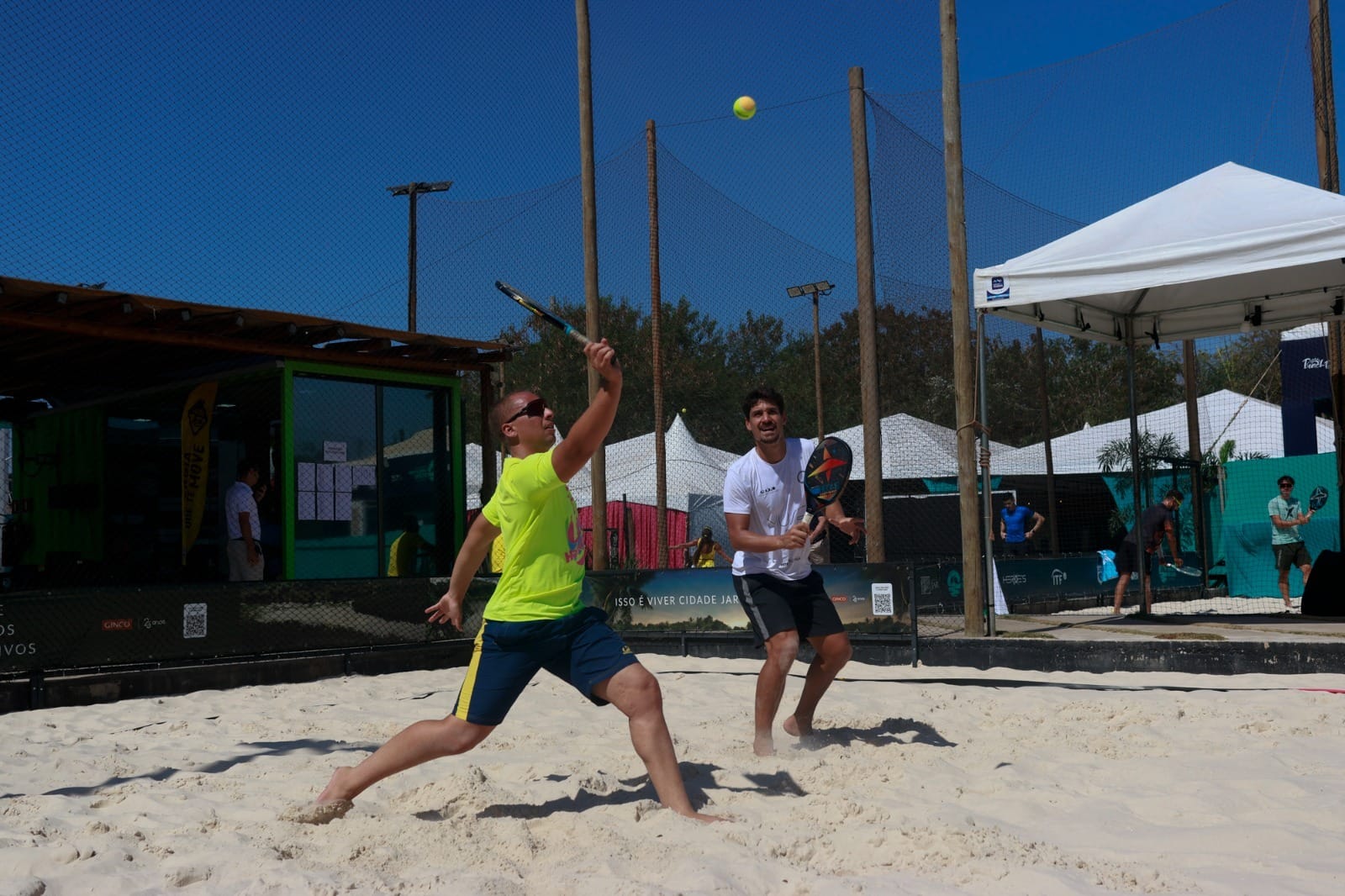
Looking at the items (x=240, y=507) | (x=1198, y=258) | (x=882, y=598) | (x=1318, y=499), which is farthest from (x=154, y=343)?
(x=1318, y=499)

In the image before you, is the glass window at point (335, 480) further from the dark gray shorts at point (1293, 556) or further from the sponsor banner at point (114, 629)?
the dark gray shorts at point (1293, 556)

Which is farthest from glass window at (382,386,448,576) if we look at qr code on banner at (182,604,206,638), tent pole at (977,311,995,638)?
tent pole at (977,311,995,638)

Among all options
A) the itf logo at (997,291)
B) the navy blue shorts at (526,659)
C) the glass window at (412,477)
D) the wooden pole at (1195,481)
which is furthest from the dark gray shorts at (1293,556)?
the navy blue shorts at (526,659)

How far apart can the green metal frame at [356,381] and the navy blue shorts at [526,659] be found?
6.57 metres

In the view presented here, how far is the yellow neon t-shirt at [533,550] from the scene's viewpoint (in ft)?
13.3

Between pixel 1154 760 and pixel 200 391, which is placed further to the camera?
pixel 200 391

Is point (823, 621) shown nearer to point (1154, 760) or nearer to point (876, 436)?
point (1154, 760)

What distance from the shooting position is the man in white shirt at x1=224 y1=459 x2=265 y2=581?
973cm

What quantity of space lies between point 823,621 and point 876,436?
6.36 meters

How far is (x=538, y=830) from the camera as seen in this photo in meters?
3.96

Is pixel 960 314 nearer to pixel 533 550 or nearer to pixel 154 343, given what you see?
pixel 533 550

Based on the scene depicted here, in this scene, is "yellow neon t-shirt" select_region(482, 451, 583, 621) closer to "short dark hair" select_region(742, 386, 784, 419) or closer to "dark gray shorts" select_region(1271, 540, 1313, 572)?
"short dark hair" select_region(742, 386, 784, 419)

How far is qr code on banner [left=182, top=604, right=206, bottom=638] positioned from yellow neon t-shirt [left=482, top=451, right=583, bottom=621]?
466 centimetres

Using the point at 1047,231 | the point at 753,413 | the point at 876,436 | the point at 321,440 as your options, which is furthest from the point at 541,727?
the point at 1047,231
